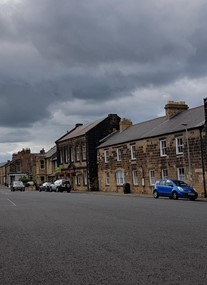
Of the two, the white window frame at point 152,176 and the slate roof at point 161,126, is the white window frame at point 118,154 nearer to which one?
the slate roof at point 161,126

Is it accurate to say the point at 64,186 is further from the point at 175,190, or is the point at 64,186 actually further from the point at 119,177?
the point at 175,190

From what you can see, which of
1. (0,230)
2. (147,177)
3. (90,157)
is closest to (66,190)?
(90,157)

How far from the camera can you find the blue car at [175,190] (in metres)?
31.8

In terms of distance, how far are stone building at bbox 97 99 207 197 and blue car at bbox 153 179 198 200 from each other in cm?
318

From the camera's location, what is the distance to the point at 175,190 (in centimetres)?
3219

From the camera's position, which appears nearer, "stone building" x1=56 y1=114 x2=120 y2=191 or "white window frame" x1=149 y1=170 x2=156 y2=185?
"white window frame" x1=149 y1=170 x2=156 y2=185

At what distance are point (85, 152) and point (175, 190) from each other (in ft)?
91.0

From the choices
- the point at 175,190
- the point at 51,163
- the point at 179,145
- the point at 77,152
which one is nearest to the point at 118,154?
the point at 179,145

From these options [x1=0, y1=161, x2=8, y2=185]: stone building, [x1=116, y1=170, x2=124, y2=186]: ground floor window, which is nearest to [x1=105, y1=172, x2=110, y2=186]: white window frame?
[x1=116, y1=170, x2=124, y2=186]: ground floor window

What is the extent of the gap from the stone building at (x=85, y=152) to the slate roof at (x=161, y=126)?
3724 millimetres

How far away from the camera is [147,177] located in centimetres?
4303

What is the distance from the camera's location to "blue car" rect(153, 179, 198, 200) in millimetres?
→ 31750

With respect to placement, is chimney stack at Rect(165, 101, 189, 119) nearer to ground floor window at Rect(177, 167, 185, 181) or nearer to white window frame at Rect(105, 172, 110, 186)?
ground floor window at Rect(177, 167, 185, 181)

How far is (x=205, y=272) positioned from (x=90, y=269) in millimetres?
1951
